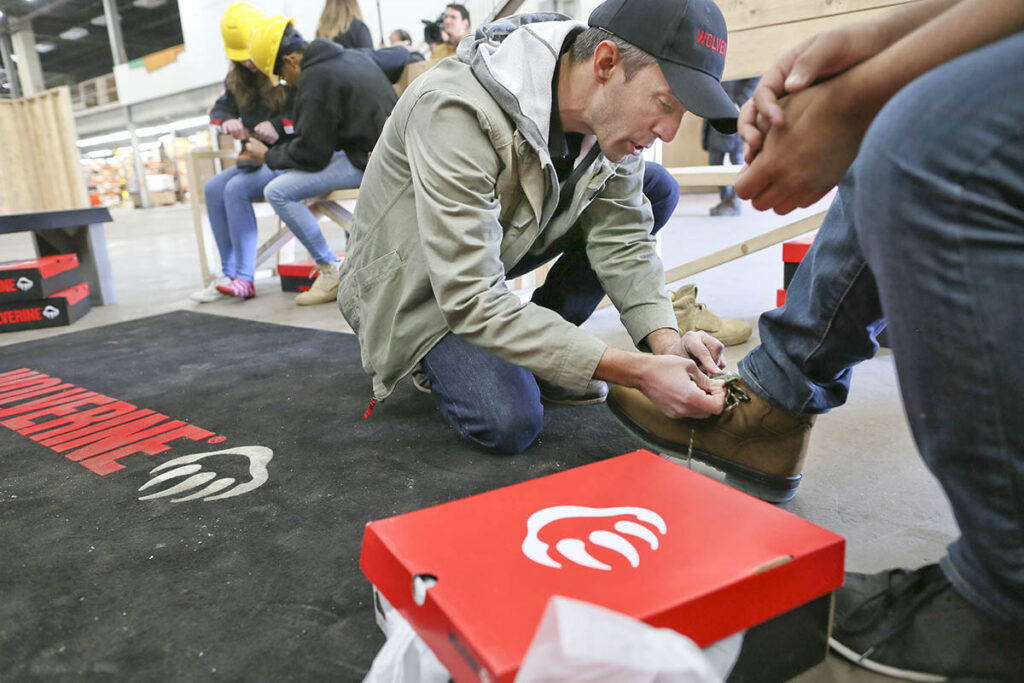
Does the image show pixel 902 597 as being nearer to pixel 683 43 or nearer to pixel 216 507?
pixel 683 43

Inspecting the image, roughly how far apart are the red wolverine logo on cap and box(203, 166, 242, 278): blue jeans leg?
2354mm

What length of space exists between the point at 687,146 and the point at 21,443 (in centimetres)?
641

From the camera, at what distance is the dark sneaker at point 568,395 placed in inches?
56.1

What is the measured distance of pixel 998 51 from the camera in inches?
18.2

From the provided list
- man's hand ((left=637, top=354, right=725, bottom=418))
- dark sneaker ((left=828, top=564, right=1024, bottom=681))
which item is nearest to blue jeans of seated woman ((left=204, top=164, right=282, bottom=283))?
man's hand ((left=637, top=354, right=725, bottom=418))

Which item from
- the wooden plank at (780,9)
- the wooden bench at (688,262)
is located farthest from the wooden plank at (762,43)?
the wooden bench at (688,262)

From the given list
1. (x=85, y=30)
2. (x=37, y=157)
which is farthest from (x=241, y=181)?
(x=85, y=30)

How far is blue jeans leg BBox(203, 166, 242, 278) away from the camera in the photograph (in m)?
2.92

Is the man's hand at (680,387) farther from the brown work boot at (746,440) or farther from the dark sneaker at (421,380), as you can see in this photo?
the dark sneaker at (421,380)

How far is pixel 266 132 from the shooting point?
2762mm

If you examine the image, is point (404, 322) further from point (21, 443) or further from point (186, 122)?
point (186, 122)

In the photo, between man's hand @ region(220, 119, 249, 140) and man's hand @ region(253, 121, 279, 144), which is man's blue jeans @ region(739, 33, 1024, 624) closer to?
man's hand @ region(253, 121, 279, 144)

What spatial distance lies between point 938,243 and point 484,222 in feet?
2.11

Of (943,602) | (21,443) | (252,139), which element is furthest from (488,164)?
(252,139)
